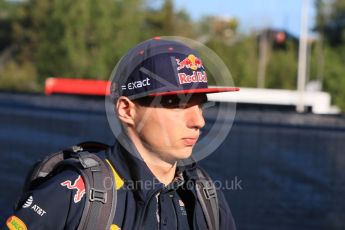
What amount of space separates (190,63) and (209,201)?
50cm

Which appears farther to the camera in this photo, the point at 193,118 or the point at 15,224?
the point at 193,118

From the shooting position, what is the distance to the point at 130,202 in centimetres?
238

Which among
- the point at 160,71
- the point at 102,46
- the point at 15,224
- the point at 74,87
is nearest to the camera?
the point at 15,224

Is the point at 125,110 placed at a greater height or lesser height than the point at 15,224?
greater

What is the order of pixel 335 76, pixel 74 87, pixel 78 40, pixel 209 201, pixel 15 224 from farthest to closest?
pixel 335 76 → pixel 78 40 → pixel 74 87 → pixel 209 201 → pixel 15 224

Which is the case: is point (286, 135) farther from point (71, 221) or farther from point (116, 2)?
point (116, 2)

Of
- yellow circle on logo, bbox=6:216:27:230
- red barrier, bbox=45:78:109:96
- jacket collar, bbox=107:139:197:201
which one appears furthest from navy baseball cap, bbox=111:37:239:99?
red barrier, bbox=45:78:109:96

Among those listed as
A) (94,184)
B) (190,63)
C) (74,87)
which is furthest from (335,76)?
(94,184)

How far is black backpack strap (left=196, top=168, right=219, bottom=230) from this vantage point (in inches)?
99.3

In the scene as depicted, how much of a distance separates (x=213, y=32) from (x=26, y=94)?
128 ft

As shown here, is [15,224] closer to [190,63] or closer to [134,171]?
[134,171]

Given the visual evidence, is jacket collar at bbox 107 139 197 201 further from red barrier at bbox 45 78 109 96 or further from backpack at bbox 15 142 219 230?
red barrier at bbox 45 78 109 96

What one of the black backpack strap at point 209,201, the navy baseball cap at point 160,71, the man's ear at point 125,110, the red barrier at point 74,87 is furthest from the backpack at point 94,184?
the red barrier at point 74,87

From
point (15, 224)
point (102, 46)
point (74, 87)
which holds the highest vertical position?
→ point (102, 46)
